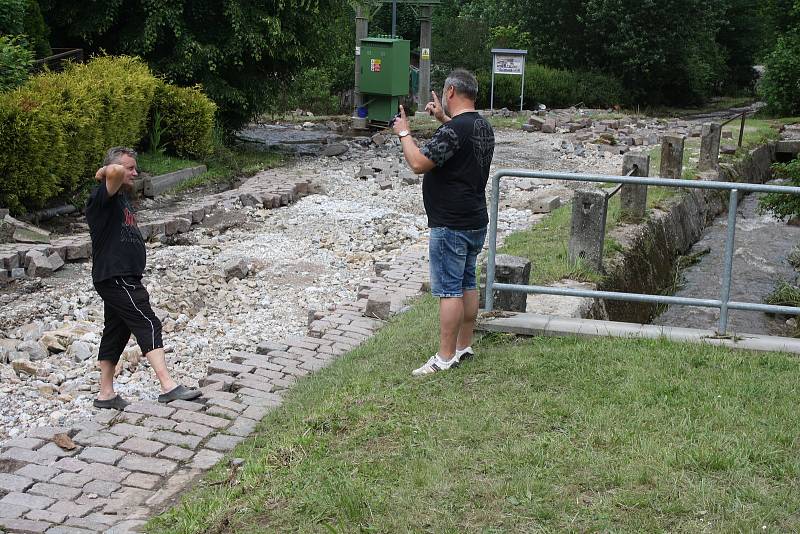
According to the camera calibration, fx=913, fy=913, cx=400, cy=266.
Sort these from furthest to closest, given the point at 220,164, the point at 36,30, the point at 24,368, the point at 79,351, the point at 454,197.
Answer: the point at 220,164 < the point at 36,30 < the point at 79,351 < the point at 24,368 < the point at 454,197

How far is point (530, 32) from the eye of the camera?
3550cm

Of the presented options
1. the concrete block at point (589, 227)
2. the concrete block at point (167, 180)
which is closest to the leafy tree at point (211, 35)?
the concrete block at point (167, 180)

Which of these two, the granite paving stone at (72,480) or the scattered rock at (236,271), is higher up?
the scattered rock at (236,271)

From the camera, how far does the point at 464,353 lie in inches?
234

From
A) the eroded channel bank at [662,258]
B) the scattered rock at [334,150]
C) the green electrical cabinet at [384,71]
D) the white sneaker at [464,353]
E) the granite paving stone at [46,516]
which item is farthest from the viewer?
the green electrical cabinet at [384,71]

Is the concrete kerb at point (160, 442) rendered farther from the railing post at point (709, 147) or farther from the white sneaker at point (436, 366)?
the railing post at point (709, 147)

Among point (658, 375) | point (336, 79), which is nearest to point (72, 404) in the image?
point (658, 375)

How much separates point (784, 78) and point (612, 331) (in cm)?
2433

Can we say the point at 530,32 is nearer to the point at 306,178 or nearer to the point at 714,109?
the point at 714,109

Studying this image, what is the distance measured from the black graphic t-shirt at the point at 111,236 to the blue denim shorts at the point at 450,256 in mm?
2108

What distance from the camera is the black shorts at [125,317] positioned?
621 cm

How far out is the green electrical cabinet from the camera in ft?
71.5

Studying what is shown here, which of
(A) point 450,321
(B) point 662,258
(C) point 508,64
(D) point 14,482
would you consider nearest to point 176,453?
(D) point 14,482

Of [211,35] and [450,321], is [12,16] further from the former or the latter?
[450,321]
